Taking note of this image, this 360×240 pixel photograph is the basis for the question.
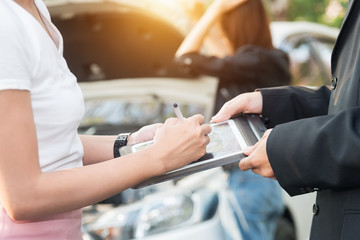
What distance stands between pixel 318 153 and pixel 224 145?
0.29 m

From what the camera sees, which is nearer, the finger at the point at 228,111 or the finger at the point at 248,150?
the finger at the point at 248,150

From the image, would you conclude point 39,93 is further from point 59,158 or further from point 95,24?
point 95,24

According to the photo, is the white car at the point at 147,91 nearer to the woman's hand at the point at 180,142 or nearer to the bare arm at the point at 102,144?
the bare arm at the point at 102,144

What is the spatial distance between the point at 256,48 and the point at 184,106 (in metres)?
0.61

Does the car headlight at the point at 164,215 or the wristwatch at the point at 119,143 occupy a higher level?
the wristwatch at the point at 119,143

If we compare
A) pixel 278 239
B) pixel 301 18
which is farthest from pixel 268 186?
pixel 301 18

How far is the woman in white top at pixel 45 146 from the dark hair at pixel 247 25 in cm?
191

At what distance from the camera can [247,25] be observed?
3166 millimetres

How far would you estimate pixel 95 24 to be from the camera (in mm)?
3393

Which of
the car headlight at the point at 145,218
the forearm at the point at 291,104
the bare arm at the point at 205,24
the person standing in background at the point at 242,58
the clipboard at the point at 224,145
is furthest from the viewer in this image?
the bare arm at the point at 205,24

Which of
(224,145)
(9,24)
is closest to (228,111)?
(224,145)

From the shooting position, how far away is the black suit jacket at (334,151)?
126 cm

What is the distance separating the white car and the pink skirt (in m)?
1.09

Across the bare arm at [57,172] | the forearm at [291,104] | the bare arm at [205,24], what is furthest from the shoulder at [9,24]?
the bare arm at [205,24]
